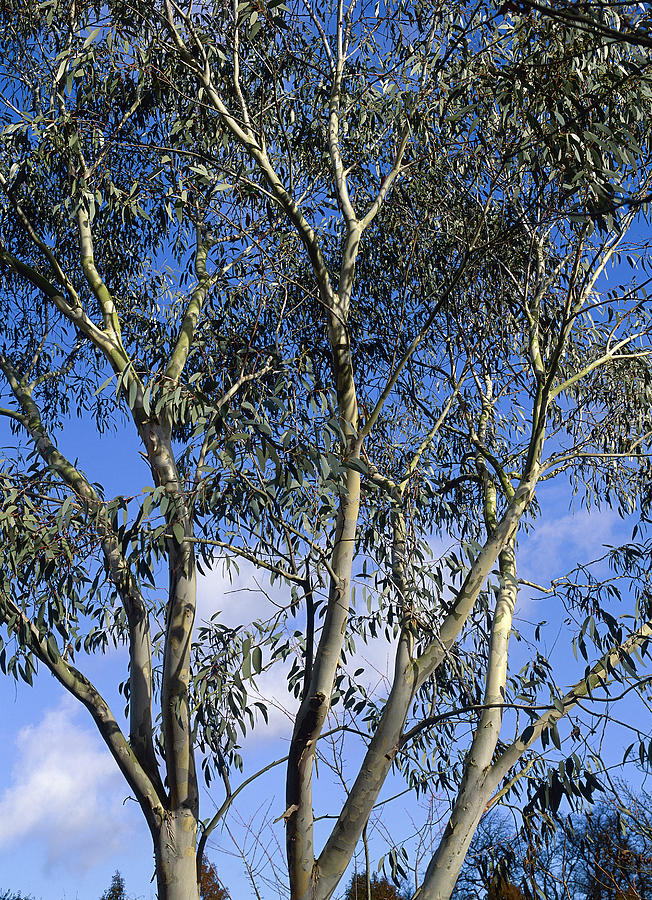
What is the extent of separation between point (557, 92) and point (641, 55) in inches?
45.2

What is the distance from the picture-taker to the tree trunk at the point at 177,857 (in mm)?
3258

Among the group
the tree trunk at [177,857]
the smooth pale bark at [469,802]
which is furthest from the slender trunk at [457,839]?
the tree trunk at [177,857]

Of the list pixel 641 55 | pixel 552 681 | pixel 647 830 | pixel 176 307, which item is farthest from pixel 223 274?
pixel 647 830

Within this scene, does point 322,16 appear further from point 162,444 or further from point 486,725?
point 486,725

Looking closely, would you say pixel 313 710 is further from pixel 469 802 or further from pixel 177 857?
pixel 469 802

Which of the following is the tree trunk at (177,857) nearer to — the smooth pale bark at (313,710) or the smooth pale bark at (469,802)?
the smooth pale bark at (313,710)

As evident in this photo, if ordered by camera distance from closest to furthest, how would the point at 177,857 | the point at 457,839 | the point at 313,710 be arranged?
1. the point at 177,857
2. the point at 313,710
3. the point at 457,839

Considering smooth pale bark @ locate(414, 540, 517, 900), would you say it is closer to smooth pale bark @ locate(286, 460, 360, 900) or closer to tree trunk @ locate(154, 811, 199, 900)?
smooth pale bark @ locate(286, 460, 360, 900)

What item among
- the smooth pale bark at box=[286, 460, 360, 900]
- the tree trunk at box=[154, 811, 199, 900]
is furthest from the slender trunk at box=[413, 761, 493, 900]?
the tree trunk at box=[154, 811, 199, 900]

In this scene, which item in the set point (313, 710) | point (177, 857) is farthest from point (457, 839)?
point (177, 857)

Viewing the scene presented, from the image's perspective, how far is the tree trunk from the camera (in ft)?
10.7

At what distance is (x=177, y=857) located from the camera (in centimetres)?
327

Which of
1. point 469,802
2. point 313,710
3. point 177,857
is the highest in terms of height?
point 313,710

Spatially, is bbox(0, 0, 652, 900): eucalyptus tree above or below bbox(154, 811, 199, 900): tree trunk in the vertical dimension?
above
